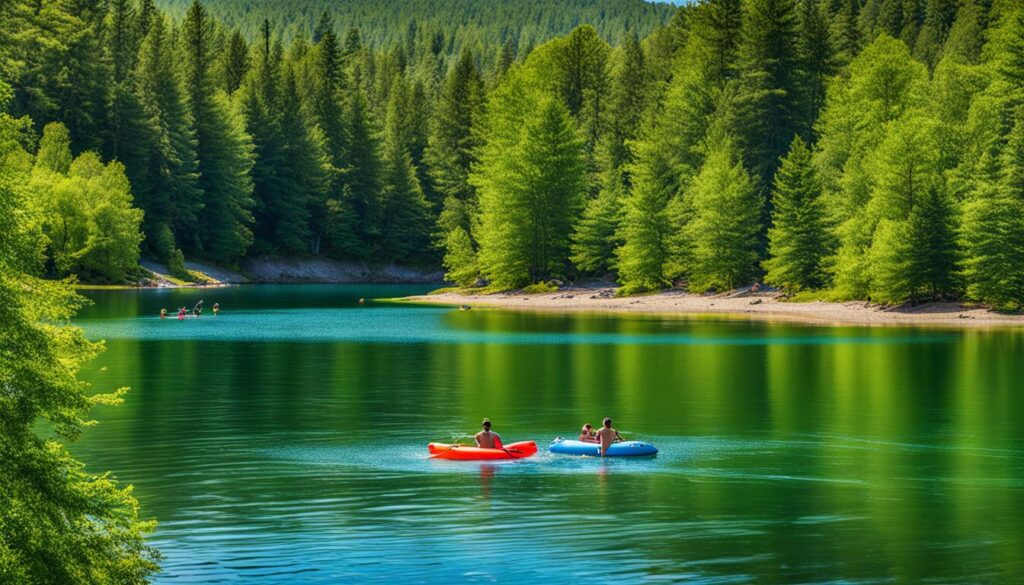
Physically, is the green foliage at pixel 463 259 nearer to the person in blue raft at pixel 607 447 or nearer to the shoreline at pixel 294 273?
the shoreline at pixel 294 273

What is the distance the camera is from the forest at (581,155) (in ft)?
315

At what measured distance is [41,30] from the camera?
13800 centimetres

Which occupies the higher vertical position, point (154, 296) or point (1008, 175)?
point (1008, 175)

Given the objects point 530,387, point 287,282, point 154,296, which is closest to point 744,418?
point 530,387

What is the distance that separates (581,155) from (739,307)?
2724 centimetres

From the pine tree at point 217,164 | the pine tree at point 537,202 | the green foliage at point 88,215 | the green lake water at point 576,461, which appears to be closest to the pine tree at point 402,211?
the pine tree at point 217,164

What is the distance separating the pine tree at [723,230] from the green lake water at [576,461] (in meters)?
37.4

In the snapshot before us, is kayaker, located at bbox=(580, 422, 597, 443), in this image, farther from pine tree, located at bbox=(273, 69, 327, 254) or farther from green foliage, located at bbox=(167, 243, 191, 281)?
pine tree, located at bbox=(273, 69, 327, 254)

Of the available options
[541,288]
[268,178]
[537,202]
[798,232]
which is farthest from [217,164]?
[798,232]

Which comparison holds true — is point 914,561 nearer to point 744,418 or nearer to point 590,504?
point 590,504

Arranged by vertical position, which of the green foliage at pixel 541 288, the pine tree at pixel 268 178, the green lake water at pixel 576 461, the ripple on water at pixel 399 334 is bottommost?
the green lake water at pixel 576 461

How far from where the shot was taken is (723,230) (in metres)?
110

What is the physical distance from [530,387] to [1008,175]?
47852 millimetres

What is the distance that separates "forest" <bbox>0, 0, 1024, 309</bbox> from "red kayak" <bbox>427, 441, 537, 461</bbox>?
181 ft
